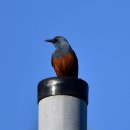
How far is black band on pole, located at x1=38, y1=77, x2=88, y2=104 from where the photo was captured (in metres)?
7.98

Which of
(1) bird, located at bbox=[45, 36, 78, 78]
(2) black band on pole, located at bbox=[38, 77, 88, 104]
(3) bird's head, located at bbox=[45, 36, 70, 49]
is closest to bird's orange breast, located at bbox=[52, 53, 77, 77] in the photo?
(1) bird, located at bbox=[45, 36, 78, 78]

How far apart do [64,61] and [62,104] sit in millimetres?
3965

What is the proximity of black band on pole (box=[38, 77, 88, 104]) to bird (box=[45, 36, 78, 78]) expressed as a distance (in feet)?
10.2

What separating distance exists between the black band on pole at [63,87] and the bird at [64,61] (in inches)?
122

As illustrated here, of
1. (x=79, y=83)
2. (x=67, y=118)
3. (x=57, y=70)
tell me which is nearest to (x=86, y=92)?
(x=79, y=83)

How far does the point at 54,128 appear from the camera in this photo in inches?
296

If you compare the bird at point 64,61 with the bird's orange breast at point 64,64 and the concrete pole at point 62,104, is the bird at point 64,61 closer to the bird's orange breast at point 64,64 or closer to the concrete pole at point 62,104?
the bird's orange breast at point 64,64

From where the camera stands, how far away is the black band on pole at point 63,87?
7980 millimetres

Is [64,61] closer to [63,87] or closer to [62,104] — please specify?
[63,87]

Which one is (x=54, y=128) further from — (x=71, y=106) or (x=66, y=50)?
(x=66, y=50)

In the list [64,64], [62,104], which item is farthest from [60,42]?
[62,104]

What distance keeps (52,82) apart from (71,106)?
0.54 meters

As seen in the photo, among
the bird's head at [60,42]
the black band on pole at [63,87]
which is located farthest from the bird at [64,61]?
the black band on pole at [63,87]

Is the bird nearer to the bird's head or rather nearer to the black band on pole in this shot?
the bird's head
